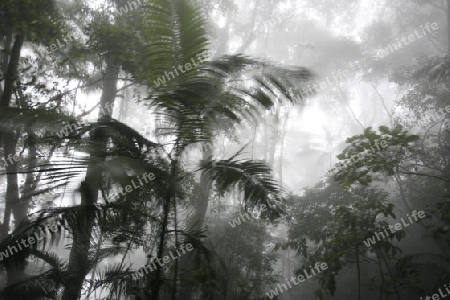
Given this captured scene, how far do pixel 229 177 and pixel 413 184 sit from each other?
1250 centimetres

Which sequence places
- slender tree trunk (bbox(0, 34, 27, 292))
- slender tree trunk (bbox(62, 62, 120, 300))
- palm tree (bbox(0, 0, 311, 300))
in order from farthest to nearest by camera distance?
slender tree trunk (bbox(0, 34, 27, 292)) < palm tree (bbox(0, 0, 311, 300)) < slender tree trunk (bbox(62, 62, 120, 300))

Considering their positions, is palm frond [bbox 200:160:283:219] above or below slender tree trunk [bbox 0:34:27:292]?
below

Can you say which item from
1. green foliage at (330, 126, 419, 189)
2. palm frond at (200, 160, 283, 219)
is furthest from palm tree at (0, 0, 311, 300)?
green foliage at (330, 126, 419, 189)

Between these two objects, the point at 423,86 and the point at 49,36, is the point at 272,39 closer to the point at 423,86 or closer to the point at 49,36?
the point at 423,86

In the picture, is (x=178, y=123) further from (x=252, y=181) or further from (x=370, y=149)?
(x=370, y=149)

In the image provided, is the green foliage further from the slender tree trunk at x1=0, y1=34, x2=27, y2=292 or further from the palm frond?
the slender tree trunk at x1=0, y1=34, x2=27, y2=292

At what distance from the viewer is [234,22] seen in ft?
62.6

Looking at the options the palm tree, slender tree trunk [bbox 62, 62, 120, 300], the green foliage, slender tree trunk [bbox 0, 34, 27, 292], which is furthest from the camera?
slender tree trunk [bbox 0, 34, 27, 292]

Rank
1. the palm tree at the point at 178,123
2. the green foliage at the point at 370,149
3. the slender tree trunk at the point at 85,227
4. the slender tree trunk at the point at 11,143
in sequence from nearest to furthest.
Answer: the slender tree trunk at the point at 85,227
the palm tree at the point at 178,123
the green foliage at the point at 370,149
the slender tree trunk at the point at 11,143

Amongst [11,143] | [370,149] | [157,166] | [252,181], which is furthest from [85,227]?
[11,143]

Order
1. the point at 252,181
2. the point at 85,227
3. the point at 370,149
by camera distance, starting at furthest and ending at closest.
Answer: the point at 370,149
the point at 252,181
the point at 85,227

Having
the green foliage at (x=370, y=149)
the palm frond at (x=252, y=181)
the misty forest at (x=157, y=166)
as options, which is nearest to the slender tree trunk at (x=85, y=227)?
the misty forest at (x=157, y=166)

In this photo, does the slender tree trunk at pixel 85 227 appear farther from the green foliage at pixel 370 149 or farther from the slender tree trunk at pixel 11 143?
the green foliage at pixel 370 149

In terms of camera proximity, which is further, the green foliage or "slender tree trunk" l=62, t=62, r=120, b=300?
the green foliage
